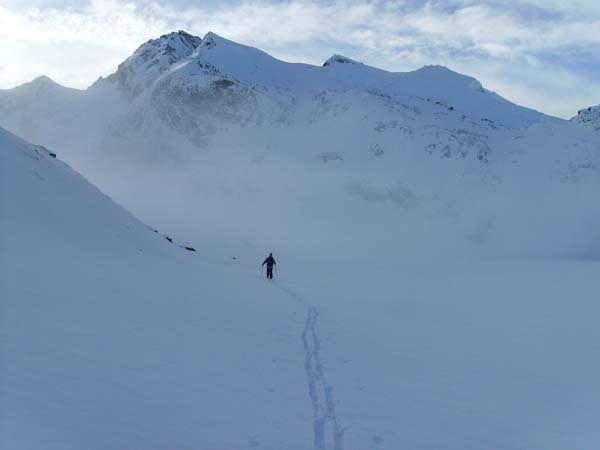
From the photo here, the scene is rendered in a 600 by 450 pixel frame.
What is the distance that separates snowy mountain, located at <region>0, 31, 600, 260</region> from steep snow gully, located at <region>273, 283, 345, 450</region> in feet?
236

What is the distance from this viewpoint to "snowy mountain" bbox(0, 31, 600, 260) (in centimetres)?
10656

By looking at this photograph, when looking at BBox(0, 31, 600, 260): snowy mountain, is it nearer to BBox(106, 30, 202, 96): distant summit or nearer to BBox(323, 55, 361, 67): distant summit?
BBox(106, 30, 202, 96): distant summit

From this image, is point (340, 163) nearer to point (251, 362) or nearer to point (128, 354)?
point (251, 362)

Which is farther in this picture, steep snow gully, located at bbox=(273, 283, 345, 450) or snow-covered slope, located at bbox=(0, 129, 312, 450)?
steep snow gully, located at bbox=(273, 283, 345, 450)

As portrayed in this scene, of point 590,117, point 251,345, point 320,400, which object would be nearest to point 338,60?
point 590,117

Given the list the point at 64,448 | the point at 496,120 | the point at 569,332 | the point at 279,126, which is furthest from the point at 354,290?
the point at 496,120

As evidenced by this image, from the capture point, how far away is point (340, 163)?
13075 centimetres

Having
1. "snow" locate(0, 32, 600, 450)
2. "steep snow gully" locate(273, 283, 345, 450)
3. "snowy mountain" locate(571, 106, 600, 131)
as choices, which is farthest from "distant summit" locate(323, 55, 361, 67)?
"steep snow gully" locate(273, 283, 345, 450)

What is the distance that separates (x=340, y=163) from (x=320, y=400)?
403 feet

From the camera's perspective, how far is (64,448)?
632 cm

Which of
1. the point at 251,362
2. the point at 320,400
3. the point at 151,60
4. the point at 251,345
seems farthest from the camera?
the point at 151,60

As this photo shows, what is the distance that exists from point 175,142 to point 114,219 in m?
111

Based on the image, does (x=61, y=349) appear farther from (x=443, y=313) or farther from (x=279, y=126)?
(x=279, y=126)

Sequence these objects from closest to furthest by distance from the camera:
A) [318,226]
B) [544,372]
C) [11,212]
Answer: [544,372] < [11,212] < [318,226]
